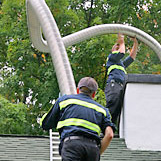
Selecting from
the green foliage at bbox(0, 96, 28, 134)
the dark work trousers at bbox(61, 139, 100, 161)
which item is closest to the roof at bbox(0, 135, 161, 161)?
the dark work trousers at bbox(61, 139, 100, 161)

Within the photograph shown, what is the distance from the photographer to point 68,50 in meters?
17.6

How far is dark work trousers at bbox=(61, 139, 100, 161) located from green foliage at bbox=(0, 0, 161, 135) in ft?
34.7

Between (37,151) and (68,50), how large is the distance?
995 cm

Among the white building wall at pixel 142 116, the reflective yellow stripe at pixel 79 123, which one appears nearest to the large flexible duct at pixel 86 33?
the white building wall at pixel 142 116

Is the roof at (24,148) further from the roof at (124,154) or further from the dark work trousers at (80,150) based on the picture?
the dark work trousers at (80,150)

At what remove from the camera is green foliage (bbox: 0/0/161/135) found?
17578mm

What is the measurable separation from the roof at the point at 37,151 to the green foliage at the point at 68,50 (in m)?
7.21

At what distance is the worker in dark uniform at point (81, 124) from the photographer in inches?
198

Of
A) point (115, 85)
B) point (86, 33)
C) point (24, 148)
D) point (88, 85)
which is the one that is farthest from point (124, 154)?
point (88, 85)

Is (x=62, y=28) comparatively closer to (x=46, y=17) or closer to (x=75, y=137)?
(x=46, y=17)

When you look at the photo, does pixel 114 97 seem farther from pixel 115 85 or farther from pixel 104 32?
pixel 104 32

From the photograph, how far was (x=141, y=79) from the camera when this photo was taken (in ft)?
30.7

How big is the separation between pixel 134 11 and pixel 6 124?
7.07m

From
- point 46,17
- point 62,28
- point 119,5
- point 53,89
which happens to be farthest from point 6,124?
point 46,17
